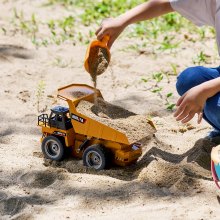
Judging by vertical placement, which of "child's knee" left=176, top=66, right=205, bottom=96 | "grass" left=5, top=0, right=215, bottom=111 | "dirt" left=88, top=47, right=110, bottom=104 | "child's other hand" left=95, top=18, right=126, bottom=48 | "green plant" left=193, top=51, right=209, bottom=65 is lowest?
"green plant" left=193, top=51, right=209, bottom=65

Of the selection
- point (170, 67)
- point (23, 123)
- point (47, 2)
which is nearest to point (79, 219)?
point (23, 123)

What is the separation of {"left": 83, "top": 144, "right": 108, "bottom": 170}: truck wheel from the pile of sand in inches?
4.7

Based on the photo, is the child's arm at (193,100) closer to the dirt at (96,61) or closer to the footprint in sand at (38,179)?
the dirt at (96,61)

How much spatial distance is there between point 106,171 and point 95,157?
0.27ft

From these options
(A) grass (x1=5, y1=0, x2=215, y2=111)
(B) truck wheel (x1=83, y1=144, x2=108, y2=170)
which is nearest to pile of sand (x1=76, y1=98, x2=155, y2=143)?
(B) truck wheel (x1=83, y1=144, x2=108, y2=170)

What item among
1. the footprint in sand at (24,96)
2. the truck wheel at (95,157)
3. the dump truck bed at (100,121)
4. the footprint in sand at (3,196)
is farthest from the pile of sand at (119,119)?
the footprint in sand at (24,96)

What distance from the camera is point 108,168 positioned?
283cm

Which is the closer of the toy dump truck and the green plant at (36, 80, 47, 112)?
the toy dump truck

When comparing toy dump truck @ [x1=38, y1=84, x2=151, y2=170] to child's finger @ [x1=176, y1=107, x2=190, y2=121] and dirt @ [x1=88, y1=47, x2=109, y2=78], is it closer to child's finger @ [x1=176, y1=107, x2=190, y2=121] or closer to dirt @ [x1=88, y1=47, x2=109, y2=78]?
dirt @ [x1=88, y1=47, x2=109, y2=78]

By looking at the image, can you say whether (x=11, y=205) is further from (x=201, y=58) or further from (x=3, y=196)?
(x=201, y=58)

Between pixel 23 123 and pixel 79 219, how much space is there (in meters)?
1.05

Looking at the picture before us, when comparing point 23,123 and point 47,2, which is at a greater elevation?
point 47,2

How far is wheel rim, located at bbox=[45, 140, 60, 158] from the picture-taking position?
9.61ft

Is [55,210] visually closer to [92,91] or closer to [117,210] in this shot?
[117,210]
